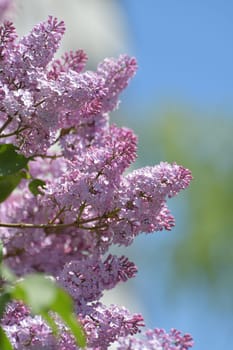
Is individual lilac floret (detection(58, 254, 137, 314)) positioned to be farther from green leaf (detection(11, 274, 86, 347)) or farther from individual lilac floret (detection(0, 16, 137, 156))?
green leaf (detection(11, 274, 86, 347))

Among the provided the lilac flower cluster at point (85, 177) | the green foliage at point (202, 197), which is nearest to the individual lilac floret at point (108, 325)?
the lilac flower cluster at point (85, 177)

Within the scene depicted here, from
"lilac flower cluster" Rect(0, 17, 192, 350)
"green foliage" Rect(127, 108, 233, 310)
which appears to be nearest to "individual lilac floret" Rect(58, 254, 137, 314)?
"lilac flower cluster" Rect(0, 17, 192, 350)

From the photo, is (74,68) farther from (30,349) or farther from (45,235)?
(30,349)

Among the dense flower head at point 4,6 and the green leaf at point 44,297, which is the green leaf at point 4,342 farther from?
the dense flower head at point 4,6

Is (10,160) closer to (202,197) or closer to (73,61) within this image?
(73,61)

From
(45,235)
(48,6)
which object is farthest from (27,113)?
(48,6)

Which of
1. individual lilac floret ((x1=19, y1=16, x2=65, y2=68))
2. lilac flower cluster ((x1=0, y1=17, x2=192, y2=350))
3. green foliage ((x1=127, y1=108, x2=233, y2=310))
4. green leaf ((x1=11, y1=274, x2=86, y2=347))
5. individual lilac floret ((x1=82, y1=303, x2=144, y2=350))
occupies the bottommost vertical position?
green leaf ((x1=11, y1=274, x2=86, y2=347))
